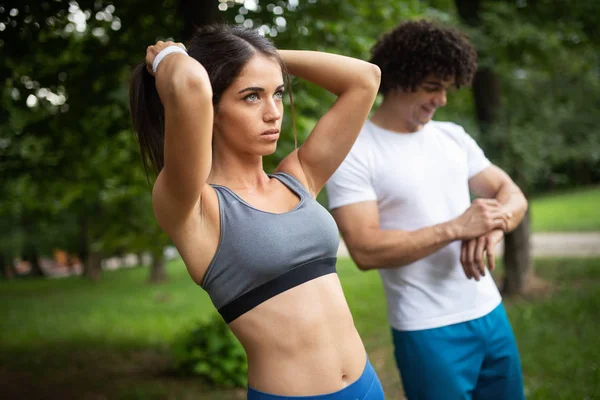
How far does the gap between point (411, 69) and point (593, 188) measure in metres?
28.0

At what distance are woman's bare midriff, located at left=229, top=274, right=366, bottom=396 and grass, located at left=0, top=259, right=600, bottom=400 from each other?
11.5ft

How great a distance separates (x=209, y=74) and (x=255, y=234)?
481 millimetres

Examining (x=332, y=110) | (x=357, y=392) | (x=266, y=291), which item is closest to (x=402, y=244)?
(x=332, y=110)

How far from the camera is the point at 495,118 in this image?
8.08 meters

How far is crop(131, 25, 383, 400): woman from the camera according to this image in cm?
168

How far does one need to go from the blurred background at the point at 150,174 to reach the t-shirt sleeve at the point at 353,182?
195 centimetres

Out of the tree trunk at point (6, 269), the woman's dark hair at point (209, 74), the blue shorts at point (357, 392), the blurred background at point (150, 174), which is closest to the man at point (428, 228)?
the blue shorts at point (357, 392)

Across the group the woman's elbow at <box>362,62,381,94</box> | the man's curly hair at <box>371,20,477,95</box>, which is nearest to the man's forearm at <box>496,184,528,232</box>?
the man's curly hair at <box>371,20,477,95</box>

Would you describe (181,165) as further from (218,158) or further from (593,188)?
(593,188)

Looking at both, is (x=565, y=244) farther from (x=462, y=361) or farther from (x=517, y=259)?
(x=462, y=361)

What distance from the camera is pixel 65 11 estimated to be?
4211 millimetres

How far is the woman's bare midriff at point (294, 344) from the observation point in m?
1.70

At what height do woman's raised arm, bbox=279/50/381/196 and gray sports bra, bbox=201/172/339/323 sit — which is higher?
woman's raised arm, bbox=279/50/381/196

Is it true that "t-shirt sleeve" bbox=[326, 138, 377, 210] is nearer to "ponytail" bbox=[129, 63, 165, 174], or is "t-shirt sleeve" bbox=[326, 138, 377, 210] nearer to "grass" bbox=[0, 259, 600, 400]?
"ponytail" bbox=[129, 63, 165, 174]
